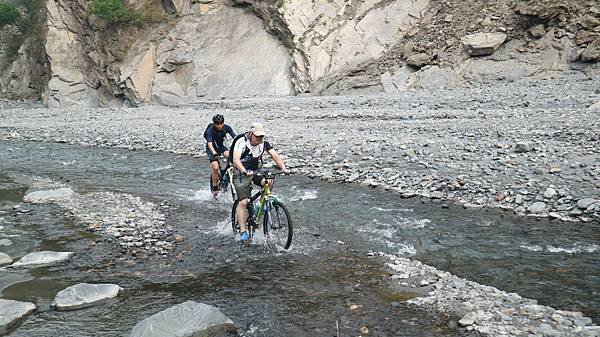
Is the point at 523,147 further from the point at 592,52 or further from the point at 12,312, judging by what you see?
the point at 592,52

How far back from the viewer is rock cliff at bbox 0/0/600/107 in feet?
87.6

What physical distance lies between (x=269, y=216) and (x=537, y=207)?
20.1 ft

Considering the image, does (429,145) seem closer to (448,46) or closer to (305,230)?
(305,230)

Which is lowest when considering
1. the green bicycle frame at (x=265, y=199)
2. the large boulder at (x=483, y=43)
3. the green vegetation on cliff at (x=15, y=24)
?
the green bicycle frame at (x=265, y=199)

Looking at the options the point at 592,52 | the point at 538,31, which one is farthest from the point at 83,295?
the point at 538,31

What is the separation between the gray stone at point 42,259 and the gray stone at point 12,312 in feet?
5.70

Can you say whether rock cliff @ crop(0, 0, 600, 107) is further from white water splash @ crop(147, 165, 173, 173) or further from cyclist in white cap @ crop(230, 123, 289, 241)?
cyclist in white cap @ crop(230, 123, 289, 241)

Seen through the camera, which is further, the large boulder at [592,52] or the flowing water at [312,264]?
the large boulder at [592,52]

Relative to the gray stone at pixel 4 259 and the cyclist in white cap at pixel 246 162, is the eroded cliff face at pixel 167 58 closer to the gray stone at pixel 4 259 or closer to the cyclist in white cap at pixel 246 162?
the cyclist in white cap at pixel 246 162

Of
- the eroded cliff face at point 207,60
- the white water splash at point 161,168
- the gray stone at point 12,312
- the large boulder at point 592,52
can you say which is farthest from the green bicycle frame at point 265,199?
the eroded cliff face at point 207,60

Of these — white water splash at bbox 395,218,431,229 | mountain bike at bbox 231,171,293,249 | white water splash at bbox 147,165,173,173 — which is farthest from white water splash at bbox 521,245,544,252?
white water splash at bbox 147,165,173,173

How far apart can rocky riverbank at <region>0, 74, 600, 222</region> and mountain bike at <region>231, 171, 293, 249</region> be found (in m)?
4.74

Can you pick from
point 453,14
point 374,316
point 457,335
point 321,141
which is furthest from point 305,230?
point 453,14

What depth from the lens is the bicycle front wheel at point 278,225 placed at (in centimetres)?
887
